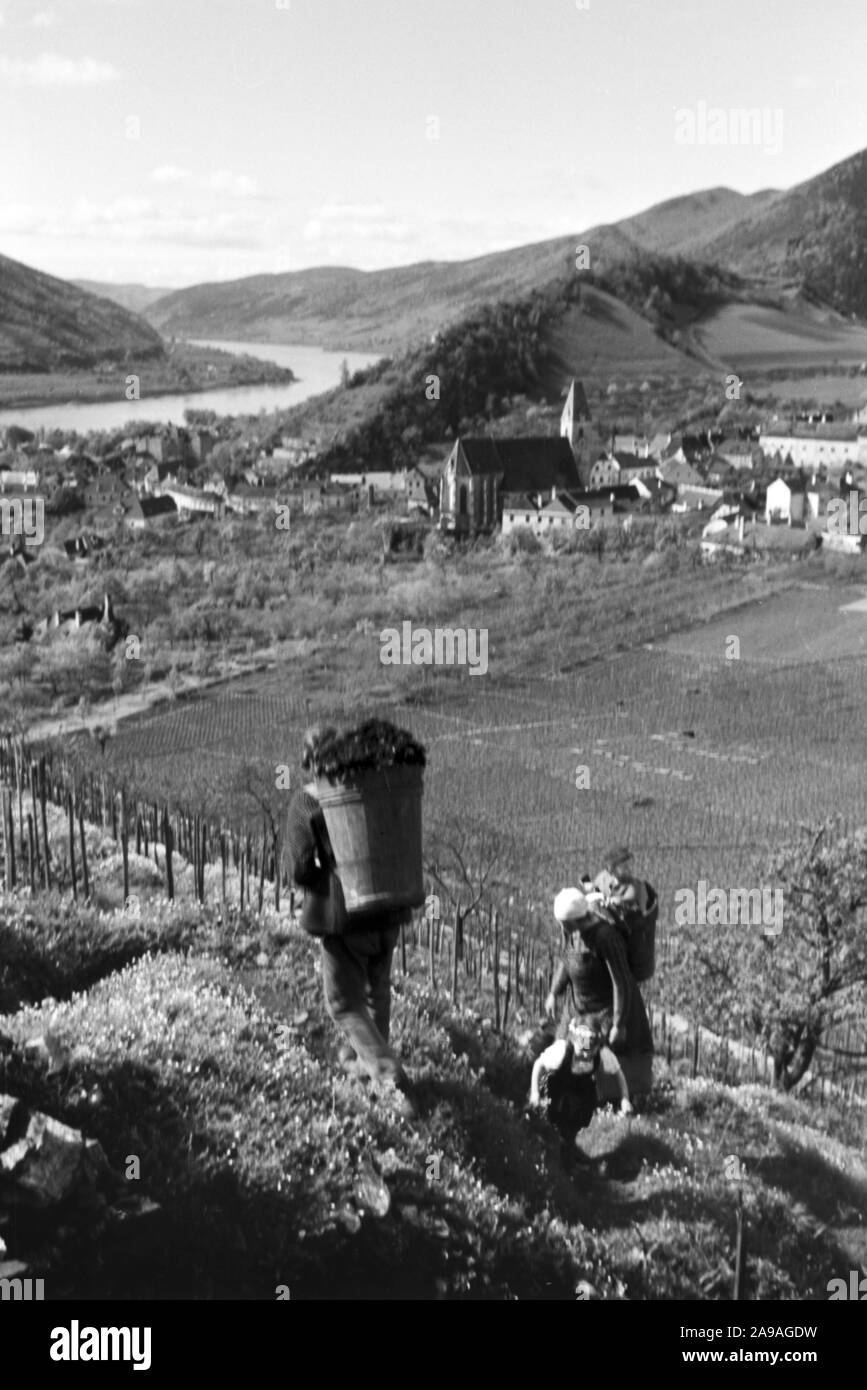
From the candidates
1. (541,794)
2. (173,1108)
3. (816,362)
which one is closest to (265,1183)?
(173,1108)

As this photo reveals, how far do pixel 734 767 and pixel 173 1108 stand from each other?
2481 centimetres

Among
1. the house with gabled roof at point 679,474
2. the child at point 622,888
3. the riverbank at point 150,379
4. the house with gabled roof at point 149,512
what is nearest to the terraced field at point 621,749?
the child at point 622,888

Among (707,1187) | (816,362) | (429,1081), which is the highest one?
(816,362)

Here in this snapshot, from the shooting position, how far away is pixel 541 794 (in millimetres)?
26297

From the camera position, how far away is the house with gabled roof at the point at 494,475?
70688mm

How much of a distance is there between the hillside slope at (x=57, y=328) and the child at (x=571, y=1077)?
124366mm

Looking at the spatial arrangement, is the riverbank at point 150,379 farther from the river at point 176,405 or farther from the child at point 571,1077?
the child at point 571,1077

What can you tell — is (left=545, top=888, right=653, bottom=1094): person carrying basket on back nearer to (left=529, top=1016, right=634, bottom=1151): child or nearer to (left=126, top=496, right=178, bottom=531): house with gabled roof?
(left=529, top=1016, right=634, bottom=1151): child

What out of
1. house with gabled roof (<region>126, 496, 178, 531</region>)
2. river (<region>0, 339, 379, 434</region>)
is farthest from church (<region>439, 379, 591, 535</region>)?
river (<region>0, 339, 379, 434</region>)

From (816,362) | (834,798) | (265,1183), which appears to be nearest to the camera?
(265,1183)

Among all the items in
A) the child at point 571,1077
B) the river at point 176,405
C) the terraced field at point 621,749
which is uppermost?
the river at point 176,405

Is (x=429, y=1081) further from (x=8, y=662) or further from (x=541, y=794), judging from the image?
(x=8, y=662)

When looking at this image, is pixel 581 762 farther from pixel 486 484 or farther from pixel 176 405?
pixel 176 405
